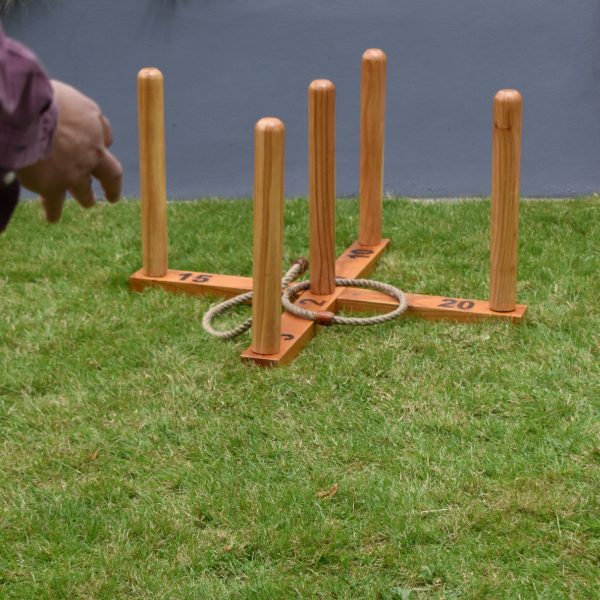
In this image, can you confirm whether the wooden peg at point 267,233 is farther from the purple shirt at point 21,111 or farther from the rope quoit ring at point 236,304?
the purple shirt at point 21,111

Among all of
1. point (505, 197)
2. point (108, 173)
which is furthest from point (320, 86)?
point (108, 173)

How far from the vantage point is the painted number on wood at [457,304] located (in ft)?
16.1

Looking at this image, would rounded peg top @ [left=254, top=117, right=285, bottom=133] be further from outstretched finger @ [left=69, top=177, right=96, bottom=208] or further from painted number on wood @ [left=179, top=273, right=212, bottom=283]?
outstretched finger @ [left=69, top=177, right=96, bottom=208]

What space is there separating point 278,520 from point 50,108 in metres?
1.98

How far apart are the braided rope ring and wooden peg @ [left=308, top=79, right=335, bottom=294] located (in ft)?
0.36

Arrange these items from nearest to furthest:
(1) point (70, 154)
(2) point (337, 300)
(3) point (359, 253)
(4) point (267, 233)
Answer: (1) point (70, 154) → (4) point (267, 233) → (2) point (337, 300) → (3) point (359, 253)

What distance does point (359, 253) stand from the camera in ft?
18.6

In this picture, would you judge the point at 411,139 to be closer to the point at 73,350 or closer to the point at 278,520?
the point at 73,350

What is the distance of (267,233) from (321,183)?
0.62 m

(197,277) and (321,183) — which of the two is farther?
(197,277)

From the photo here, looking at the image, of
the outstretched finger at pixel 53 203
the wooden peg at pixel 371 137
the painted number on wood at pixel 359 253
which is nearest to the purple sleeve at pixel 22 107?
the outstretched finger at pixel 53 203

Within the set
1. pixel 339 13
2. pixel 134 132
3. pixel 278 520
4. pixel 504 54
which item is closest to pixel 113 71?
pixel 134 132

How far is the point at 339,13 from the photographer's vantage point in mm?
6695

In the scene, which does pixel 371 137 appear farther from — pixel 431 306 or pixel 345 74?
pixel 345 74
